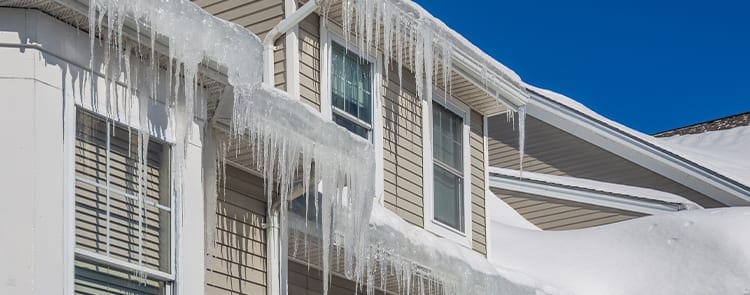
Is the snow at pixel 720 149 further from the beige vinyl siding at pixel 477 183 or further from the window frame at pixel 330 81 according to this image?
the window frame at pixel 330 81

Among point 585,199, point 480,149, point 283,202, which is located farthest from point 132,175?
point 585,199

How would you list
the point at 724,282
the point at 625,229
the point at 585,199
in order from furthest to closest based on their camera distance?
1. the point at 585,199
2. the point at 625,229
3. the point at 724,282

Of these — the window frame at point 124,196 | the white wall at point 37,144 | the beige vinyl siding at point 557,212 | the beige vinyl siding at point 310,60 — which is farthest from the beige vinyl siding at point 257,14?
the beige vinyl siding at point 557,212

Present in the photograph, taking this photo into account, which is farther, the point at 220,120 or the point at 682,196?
the point at 682,196

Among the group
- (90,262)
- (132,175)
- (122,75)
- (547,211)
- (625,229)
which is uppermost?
(547,211)

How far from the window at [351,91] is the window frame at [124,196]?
12.9 feet

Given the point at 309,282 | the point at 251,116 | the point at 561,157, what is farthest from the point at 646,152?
the point at 251,116

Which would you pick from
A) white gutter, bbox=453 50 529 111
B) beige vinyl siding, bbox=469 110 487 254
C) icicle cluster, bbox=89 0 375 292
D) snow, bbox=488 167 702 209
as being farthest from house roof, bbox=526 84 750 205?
icicle cluster, bbox=89 0 375 292

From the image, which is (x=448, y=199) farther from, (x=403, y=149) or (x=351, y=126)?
(x=351, y=126)

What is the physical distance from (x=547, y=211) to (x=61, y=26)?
44.3 feet

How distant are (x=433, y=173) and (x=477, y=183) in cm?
101

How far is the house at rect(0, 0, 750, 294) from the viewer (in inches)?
338

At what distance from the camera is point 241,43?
9961 millimetres

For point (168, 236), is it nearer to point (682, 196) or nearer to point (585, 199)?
point (585, 199)
